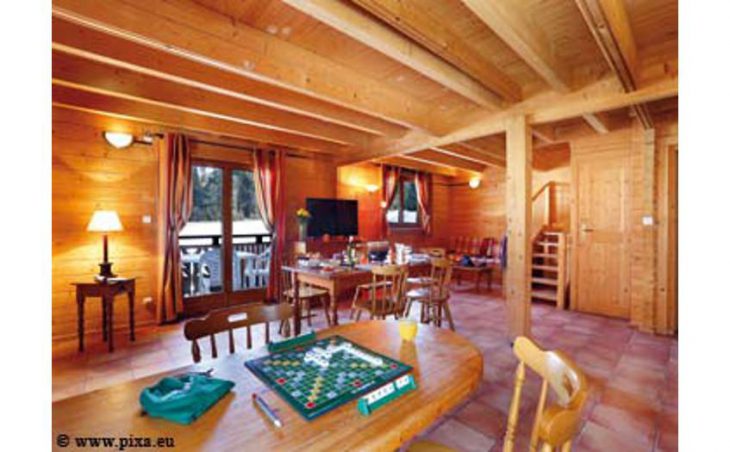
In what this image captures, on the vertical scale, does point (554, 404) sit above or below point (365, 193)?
below

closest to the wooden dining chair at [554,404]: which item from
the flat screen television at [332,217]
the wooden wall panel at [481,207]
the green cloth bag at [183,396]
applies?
the green cloth bag at [183,396]

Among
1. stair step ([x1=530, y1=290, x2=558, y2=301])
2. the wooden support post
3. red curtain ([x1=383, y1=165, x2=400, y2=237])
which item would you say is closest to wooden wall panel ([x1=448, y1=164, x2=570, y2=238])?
stair step ([x1=530, y1=290, x2=558, y2=301])

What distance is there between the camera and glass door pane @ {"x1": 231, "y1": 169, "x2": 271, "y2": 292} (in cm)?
502

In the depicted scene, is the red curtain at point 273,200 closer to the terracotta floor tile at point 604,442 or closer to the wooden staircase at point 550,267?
the wooden staircase at point 550,267

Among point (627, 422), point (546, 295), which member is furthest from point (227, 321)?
point (546, 295)

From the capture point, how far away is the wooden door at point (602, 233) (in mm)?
4480

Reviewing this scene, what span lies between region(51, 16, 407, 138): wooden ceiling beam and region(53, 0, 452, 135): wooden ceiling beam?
0.39 feet

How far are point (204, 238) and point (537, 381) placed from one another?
4.33m

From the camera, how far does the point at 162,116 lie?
12.6 feet

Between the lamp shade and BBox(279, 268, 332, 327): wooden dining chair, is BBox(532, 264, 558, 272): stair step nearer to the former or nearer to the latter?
BBox(279, 268, 332, 327): wooden dining chair

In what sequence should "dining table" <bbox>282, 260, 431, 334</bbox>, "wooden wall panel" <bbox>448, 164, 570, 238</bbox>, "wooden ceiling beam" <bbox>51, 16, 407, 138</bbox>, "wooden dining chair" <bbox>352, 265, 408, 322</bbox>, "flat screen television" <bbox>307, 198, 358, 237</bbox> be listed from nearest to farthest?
"wooden ceiling beam" <bbox>51, 16, 407, 138</bbox> < "wooden dining chair" <bbox>352, 265, 408, 322</bbox> < "dining table" <bbox>282, 260, 431, 334</bbox> < "flat screen television" <bbox>307, 198, 358, 237</bbox> < "wooden wall panel" <bbox>448, 164, 570, 238</bbox>

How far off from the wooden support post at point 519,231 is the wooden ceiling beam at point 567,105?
6.1 inches

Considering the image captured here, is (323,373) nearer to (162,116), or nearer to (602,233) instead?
(162,116)

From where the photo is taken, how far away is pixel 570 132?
489cm
